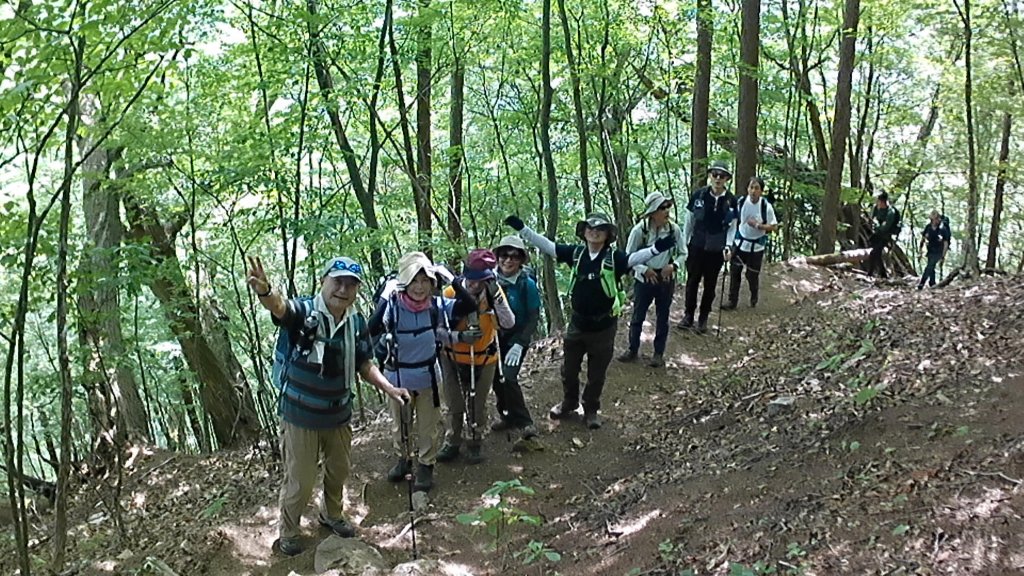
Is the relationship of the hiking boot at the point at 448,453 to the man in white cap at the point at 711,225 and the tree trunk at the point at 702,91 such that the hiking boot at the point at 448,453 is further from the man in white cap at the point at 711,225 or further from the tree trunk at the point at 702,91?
the tree trunk at the point at 702,91

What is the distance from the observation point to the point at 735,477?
525 centimetres

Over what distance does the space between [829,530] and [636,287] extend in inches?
180

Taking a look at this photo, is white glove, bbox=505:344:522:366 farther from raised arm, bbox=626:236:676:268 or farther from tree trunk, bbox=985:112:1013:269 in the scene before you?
tree trunk, bbox=985:112:1013:269

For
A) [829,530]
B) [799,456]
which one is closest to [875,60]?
[799,456]

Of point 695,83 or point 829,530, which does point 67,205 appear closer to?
point 829,530

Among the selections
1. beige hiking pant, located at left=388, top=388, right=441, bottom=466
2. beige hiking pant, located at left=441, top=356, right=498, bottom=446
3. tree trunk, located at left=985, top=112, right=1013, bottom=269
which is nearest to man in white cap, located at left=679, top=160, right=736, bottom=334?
beige hiking pant, located at left=441, top=356, right=498, bottom=446

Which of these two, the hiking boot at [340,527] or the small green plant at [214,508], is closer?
the hiking boot at [340,527]

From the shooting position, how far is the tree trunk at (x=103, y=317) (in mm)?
7113

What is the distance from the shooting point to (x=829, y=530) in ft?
13.1

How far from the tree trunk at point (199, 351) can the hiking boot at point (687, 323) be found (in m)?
5.63

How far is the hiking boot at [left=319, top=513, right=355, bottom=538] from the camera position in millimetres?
5457

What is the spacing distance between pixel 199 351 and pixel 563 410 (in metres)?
6.28

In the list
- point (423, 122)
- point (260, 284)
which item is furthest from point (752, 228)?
point (260, 284)

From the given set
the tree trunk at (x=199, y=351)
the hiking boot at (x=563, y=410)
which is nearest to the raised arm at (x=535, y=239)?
the hiking boot at (x=563, y=410)
